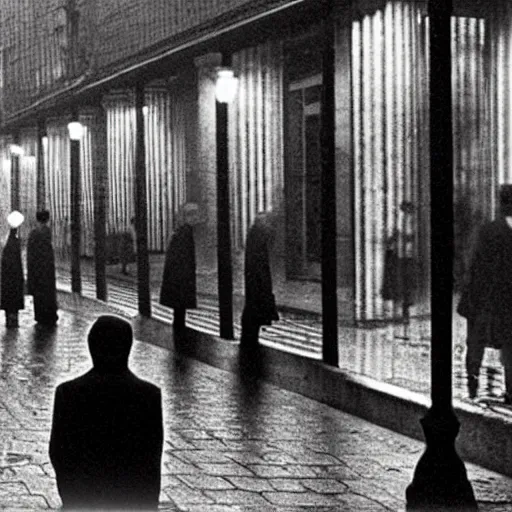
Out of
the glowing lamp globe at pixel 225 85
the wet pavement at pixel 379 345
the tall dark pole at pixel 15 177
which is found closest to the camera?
the wet pavement at pixel 379 345

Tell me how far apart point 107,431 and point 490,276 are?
6.23m

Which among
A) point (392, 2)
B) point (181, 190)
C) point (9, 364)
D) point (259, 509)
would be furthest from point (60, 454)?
point (181, 190)

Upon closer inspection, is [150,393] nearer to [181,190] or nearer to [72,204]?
[181,190]

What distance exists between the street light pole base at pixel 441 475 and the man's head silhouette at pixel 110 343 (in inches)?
137

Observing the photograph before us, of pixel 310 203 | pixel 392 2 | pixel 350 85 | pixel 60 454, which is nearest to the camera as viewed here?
pixel 60 454

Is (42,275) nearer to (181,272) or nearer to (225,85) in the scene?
(181,272)

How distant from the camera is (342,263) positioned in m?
15.2

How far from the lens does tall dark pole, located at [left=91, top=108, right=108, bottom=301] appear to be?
24547mm

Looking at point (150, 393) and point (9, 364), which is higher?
point (150, 393)

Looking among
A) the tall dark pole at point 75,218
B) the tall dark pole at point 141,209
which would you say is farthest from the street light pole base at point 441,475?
the tall dark pole at point 75,218

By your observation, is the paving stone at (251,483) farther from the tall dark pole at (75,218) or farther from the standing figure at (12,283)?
the tall dark pole at (75,218)

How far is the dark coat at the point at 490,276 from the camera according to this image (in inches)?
438

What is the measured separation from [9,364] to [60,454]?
10884 millimetres

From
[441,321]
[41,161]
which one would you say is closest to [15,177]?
[41,161]
